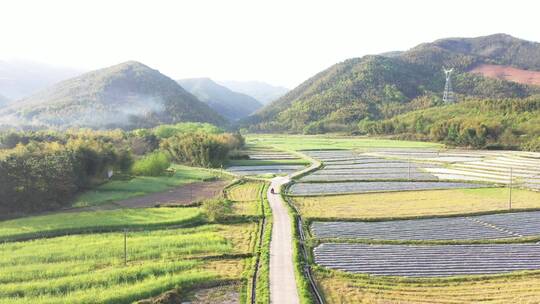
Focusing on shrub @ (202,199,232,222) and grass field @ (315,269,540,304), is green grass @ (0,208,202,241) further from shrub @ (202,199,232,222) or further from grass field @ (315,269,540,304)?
grass field @ (315,269,540,304)

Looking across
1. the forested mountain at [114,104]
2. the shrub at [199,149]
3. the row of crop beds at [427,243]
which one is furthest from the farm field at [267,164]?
the forested mountain at [114,104]

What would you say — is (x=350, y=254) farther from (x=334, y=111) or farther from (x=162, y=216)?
(x=334, y=111)

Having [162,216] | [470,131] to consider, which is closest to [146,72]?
[470,131]

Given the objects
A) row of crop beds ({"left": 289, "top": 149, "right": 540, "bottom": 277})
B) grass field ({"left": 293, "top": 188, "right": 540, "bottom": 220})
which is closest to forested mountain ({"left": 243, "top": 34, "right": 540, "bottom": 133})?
grass field ({"left": 293, "top": 188, "right": 540, "bottom": 220})

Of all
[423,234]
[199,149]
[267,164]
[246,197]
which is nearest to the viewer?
[423,234]

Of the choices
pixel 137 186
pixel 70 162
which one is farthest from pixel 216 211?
pixel 70 162

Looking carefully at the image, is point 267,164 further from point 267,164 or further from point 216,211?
point 216,211

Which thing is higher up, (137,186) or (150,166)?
(150,166)
